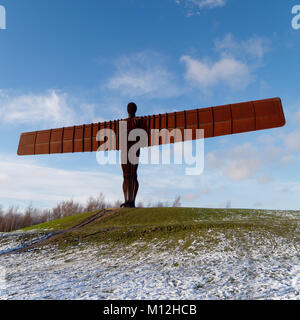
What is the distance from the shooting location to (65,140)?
12578 mm

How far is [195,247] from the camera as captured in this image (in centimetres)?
716

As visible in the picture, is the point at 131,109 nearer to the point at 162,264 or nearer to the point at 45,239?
the point at 45,239

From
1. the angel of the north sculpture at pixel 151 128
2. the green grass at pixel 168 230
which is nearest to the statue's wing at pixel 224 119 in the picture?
the angel of the north sculpture at pixel 151 128

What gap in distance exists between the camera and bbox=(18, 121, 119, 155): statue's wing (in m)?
12.2

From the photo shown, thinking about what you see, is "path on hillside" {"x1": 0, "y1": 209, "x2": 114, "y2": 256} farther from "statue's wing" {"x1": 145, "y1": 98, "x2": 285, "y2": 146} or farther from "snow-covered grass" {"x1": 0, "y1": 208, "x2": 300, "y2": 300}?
"statue's wing" {"x1": 145, "y1": 98, "x2": 285, "y2": 146}

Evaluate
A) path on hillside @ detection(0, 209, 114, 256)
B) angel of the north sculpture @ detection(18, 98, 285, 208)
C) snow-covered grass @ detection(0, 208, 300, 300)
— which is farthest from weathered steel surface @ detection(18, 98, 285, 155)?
snow-covered grass @ detection(0, 208, 300, 300)

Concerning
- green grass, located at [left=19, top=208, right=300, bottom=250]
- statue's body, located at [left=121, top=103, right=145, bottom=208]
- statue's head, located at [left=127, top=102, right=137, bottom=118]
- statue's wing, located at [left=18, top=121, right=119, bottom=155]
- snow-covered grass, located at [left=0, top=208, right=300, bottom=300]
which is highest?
statue's head, located at [left=127, top=102, right=137, bottom=118]

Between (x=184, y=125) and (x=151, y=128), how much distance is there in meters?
1.42

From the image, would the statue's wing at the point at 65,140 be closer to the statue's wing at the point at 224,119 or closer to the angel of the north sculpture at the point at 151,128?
the angel of the north sculpture at the point at 151,128

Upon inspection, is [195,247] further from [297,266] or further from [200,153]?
[200,153]

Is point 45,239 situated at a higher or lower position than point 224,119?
lower

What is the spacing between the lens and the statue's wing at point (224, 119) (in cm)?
1045

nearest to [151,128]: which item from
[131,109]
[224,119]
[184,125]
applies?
[131,109]
